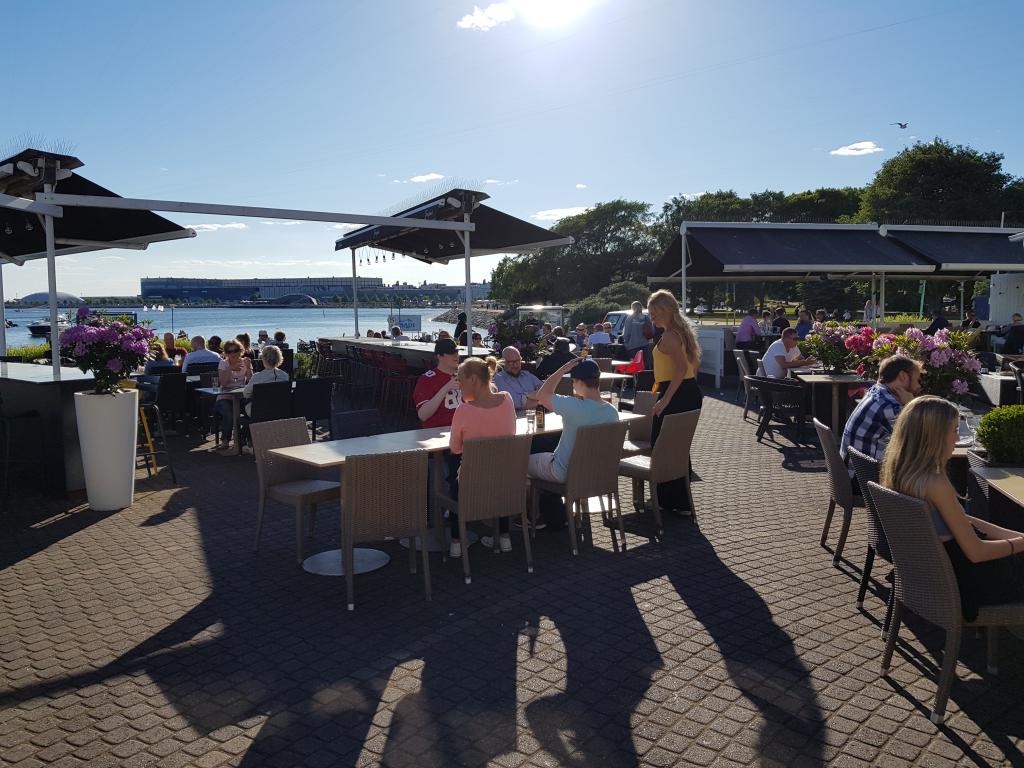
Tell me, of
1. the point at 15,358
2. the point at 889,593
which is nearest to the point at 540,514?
the point at 889,593

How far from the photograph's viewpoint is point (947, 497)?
321 centimetres

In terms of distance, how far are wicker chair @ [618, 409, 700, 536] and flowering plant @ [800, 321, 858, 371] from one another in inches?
152

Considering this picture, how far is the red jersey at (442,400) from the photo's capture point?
608 centimetres

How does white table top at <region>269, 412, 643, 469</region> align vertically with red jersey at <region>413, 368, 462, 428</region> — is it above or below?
below

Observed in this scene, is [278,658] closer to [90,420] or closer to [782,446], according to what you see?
[90,420]

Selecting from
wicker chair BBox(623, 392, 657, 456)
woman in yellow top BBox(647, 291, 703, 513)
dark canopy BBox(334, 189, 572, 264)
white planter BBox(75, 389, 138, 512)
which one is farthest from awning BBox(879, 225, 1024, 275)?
white planter BBox(75, 389, 138, 512)

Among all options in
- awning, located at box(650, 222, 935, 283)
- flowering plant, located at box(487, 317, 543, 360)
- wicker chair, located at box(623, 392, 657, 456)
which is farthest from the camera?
awning, located at box(650, 222, 935, 283)

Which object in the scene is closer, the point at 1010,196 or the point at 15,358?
the point at 15,358

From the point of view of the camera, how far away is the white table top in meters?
4.95

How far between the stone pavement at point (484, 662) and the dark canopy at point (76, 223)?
3.53 meters

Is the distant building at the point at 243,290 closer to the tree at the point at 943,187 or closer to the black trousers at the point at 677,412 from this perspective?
the tree at the point at 943,187

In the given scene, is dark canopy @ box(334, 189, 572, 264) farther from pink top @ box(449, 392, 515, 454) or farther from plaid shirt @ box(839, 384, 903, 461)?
plaid shirt @ box(839, 384, 903, 461)

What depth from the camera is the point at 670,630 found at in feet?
13.6

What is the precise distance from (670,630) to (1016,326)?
54.9 ft
